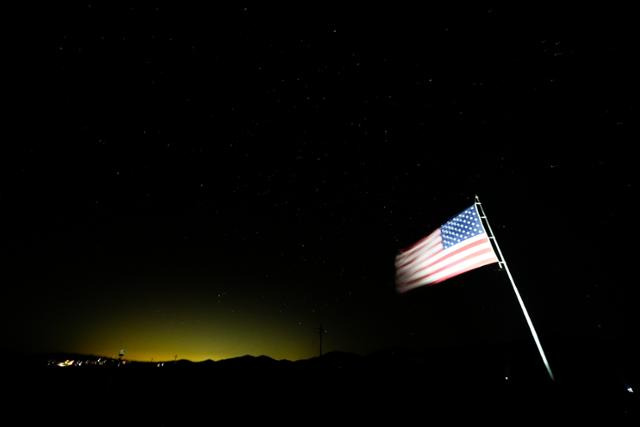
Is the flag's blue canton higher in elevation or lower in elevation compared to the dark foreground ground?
higher

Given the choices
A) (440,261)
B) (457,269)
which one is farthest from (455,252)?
(440,261)

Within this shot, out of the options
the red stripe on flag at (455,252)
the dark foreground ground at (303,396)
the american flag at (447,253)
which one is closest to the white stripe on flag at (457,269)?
the american flag at (447,253)

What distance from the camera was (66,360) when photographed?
114500 millimetres

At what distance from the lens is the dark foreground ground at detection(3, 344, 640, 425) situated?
7.85 metres

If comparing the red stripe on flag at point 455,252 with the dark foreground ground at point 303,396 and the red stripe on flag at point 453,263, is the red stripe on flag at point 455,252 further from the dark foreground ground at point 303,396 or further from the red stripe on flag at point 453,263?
the dark foreground ground at point 303,396

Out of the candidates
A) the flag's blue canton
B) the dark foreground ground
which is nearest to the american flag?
the flag's blue canton

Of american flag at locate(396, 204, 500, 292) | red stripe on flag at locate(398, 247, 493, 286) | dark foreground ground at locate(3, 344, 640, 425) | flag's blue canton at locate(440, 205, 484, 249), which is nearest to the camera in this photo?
dark foreground ground at locate(3, 344, 640, 425)

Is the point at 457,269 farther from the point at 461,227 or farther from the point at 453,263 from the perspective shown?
the point at 461,227

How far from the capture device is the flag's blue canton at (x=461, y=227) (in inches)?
326

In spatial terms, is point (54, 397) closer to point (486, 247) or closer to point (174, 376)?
point (174, 376)

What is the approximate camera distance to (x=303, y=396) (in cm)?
1024

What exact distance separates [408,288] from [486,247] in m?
3.20

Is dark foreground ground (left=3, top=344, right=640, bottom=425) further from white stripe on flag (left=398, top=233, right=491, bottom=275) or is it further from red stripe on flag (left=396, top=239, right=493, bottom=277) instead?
white stripe on flag (left=398, top=233, right=491, bottom=275)

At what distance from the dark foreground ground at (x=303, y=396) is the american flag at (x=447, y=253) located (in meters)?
3.40
